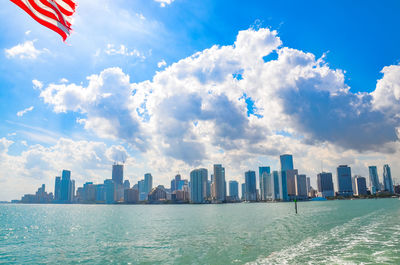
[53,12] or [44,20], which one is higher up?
[53,12]

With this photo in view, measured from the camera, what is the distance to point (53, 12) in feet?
37.5

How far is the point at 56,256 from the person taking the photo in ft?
101

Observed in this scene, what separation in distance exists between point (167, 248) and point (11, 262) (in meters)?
17.2

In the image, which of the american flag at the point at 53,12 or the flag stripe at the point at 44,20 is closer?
A: the flag stripe at the point at 44,20

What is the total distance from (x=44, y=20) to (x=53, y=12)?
59 cm

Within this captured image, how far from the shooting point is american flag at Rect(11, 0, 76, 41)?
10.9 metres

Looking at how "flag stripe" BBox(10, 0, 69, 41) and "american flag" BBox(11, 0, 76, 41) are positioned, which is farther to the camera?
"american flag" BBox(11, 0, 76, 41)

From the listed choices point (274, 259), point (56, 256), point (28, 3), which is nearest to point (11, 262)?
point (56, 256)

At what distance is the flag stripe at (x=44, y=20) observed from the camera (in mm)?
10688

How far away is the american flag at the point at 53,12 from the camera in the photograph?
10.9 metres

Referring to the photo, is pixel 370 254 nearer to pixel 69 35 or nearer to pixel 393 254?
pixel 393 254

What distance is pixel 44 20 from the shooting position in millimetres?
11148

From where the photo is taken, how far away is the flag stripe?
35.1 ft

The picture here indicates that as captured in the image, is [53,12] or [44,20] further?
[53,12]
